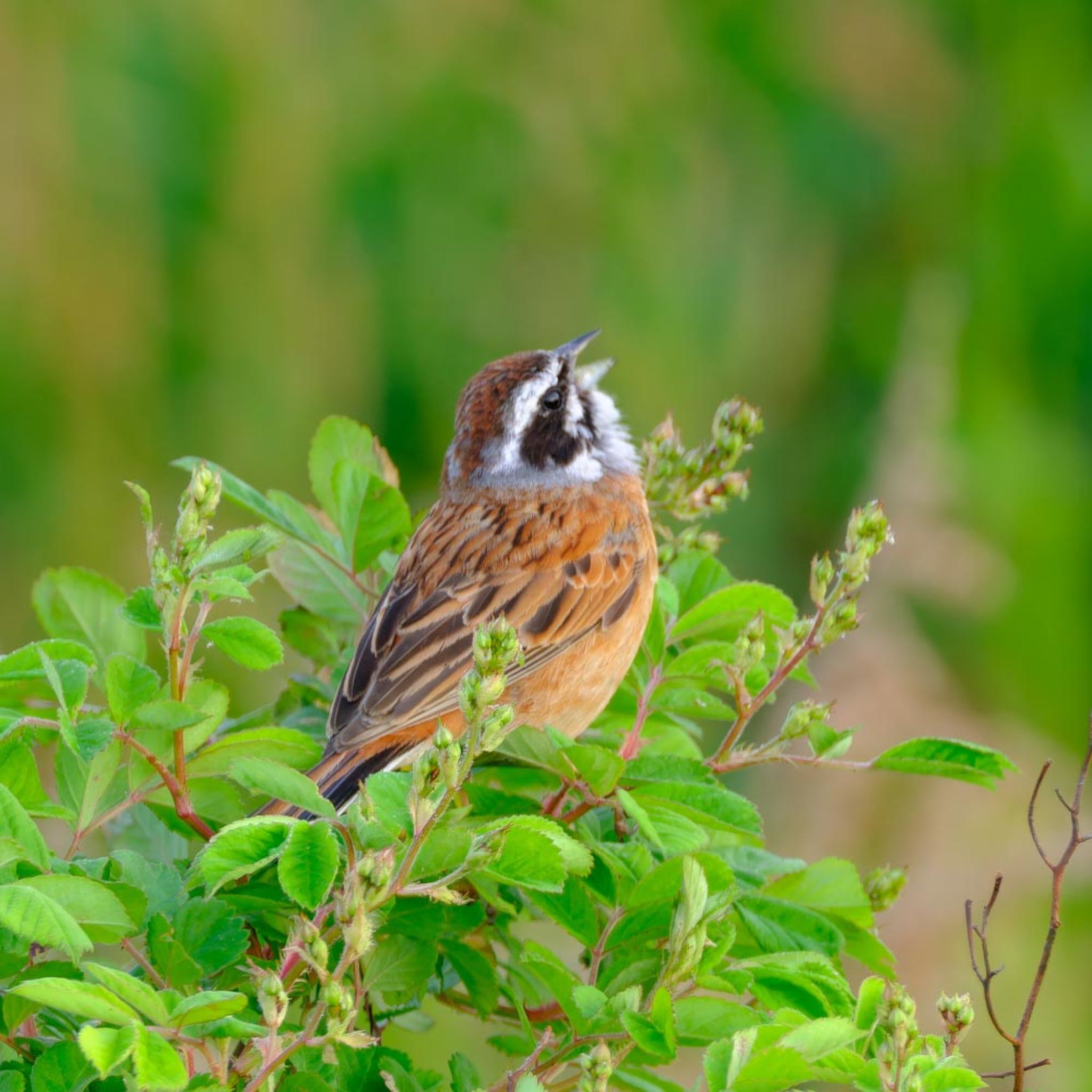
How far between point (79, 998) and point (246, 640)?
675mm

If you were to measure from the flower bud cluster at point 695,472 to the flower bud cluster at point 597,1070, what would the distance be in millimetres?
1433

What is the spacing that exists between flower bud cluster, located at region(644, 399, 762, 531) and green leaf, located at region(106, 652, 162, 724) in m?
1.29

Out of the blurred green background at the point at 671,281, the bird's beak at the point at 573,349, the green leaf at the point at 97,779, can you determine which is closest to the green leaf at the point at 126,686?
the green leaf at the point at 97,779

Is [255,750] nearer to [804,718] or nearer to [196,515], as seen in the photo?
[196,515]

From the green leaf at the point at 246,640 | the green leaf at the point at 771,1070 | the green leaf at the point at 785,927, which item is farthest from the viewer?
the green leaf at the point at 785,927

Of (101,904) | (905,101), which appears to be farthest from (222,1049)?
(905,101)

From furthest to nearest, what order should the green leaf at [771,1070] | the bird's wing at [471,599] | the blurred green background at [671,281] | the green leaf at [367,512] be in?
the blurred green background at [671,281]
the bird's wing at [471,599]
the green leaf at [367,512]
the green leaf at [771,1070]

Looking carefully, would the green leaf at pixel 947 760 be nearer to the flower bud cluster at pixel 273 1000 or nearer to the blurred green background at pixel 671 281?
the flower bud cluster at pixel 273 1000

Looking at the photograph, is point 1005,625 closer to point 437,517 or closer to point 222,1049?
point 437,517

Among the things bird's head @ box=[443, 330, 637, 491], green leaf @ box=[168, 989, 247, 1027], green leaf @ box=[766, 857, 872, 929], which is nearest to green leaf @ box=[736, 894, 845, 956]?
green leaf @ box=[766, 857, 872, 929]

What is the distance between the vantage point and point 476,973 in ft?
7.68

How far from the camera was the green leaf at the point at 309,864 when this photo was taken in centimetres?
177

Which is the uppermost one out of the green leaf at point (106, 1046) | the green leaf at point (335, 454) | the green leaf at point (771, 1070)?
the green leaf at point (335, 454)

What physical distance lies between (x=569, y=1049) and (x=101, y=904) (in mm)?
602
